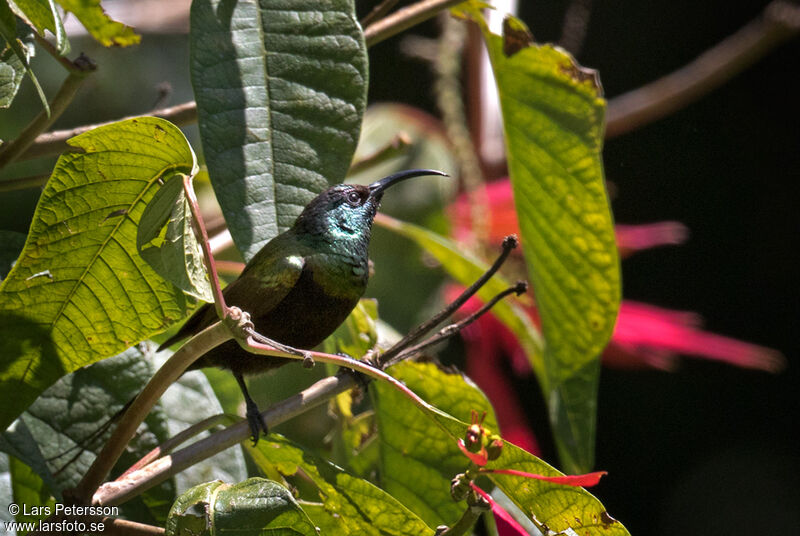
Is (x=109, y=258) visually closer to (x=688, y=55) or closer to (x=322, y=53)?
(x=322, y=53)

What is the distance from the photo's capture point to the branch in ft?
7.80

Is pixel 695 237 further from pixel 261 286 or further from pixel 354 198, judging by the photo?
pixel 261 286

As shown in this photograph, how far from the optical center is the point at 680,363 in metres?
4.18

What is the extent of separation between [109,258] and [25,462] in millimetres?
203

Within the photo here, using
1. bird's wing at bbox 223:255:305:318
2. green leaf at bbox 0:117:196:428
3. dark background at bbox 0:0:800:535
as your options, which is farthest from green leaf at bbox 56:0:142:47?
dark background at bbox 0:0:800:535

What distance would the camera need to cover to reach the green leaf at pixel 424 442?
1069 millimetres

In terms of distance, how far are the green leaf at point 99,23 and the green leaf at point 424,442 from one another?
45 cm

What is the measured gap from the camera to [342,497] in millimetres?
932

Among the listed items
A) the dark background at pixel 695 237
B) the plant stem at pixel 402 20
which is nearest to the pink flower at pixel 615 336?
the plant stem at pixel 402 20

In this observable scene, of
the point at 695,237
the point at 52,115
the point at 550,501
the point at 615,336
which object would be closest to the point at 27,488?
the point at 52,115

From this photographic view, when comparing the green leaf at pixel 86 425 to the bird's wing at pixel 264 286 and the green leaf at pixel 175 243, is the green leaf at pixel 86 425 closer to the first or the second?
the bird's wing at pixel 264 286

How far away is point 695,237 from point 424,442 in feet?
11.4

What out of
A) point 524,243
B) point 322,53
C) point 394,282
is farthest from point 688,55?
point 322,53

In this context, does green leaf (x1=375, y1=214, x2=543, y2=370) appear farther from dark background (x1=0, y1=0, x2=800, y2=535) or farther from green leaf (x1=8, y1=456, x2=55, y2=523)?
dark background (x1=0, y1=0, x2=800, y2=535)
